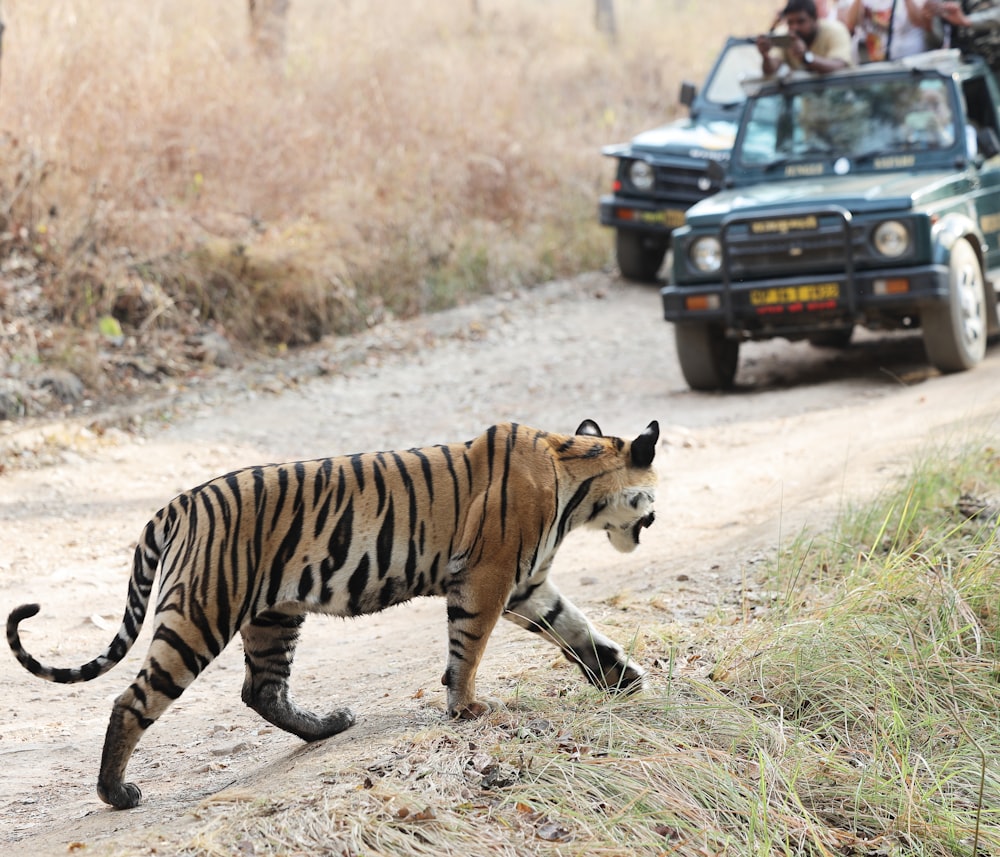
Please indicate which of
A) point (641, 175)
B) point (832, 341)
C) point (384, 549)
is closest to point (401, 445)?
point (832, 341)

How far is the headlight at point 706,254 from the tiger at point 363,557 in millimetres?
5604

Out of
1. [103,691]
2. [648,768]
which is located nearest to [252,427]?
[103,691]

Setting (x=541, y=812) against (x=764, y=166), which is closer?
(x=541, y=812)

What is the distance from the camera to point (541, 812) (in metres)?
3.69

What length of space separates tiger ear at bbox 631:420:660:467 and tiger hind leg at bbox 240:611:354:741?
130 centimetres

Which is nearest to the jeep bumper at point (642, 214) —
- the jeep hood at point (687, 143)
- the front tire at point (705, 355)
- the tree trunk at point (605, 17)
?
the jeep hood at point (687, 143)

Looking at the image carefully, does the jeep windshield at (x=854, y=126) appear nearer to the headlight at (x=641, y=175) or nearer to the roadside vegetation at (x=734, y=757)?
the headlight at (x=641, y=175)

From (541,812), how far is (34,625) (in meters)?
3.65

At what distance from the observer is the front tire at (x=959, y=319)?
957 cm

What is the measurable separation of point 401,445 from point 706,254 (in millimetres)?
2753

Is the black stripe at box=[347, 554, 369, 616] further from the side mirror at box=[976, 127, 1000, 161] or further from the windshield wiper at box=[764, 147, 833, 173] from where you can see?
the side mirror at box=[976, 127, 1000, 161]

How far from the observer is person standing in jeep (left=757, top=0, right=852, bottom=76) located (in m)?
10.5

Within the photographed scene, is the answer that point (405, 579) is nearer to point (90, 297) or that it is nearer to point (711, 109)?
point (90, 297)

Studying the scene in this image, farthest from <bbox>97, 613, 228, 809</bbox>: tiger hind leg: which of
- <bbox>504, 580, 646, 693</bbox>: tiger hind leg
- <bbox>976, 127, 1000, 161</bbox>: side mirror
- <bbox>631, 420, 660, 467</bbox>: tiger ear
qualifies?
<bbox>976, 127, 1000, 161</bbox>: side mirror
